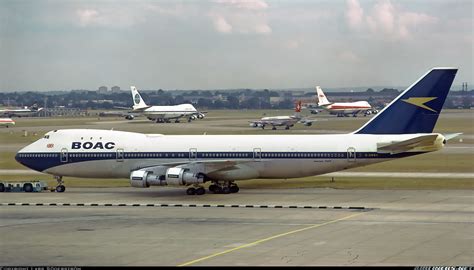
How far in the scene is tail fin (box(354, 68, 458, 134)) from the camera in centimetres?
5594

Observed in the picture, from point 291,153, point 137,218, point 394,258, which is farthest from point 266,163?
point 394,258

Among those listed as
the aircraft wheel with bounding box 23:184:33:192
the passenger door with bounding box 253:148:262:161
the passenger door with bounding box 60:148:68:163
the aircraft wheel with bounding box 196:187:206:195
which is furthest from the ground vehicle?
the passenger door with bounding box 253:148:262:161

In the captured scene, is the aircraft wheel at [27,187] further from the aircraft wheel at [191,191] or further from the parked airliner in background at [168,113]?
the parked airliner in background at [168,113]

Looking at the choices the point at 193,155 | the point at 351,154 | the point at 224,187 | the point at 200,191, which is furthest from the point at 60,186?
the point at 351,154

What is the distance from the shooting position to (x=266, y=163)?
2222 inches

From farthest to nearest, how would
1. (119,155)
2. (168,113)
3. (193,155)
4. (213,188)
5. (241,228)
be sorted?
(168,113)
(119,155)
(213,188)
(193,155)
(241,228)

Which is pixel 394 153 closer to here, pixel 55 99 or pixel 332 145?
pixel 332 145

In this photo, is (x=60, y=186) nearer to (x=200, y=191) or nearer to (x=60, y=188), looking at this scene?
(x=60, y=188)

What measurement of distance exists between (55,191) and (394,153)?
76.7 ft

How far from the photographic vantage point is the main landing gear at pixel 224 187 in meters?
57.2

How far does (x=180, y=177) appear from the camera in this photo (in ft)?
180

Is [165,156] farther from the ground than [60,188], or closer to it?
farther from the ground

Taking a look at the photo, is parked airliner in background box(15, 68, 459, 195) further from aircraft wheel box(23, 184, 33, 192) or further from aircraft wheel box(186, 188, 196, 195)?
aircraft wheel box(23, 184, 33, 192)

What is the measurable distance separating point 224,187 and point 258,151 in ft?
11.2
